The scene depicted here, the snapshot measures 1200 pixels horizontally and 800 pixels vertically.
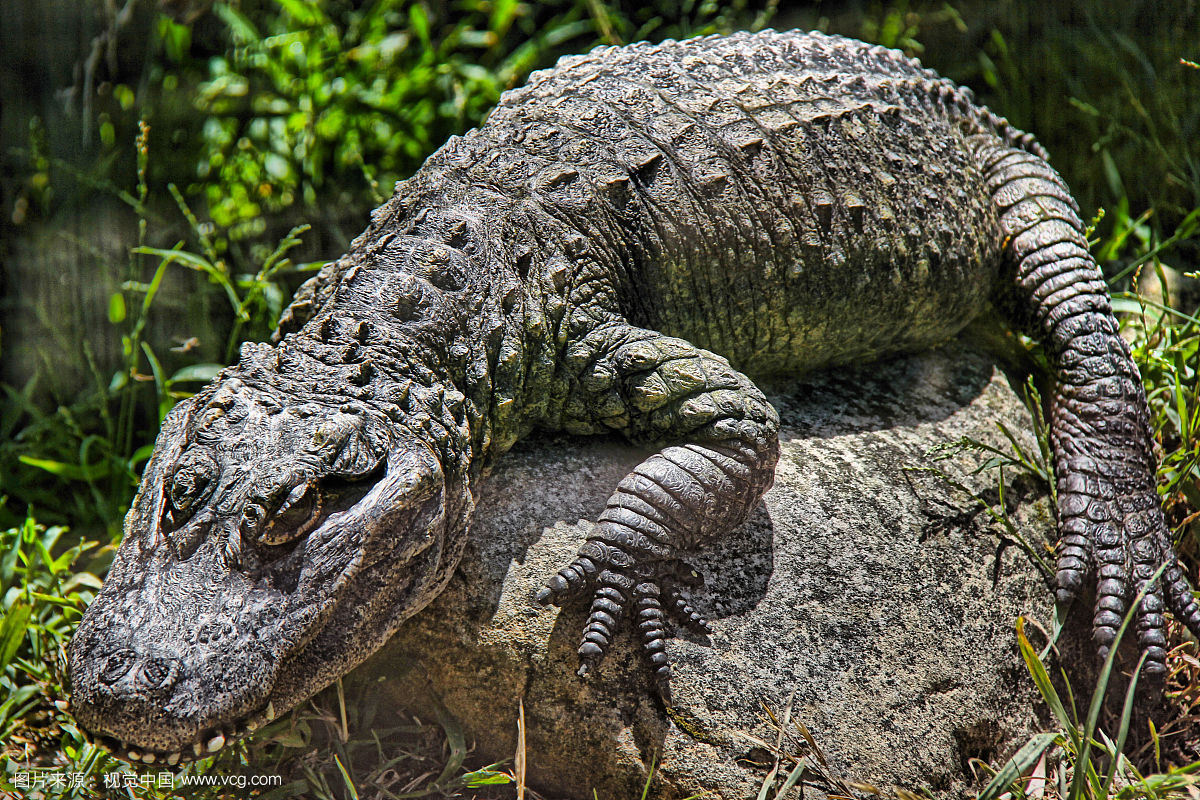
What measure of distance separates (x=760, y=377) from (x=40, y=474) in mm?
3470

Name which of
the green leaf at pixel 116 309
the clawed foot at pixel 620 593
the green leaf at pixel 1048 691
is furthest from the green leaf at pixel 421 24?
the green leaf at pixel 1048 691

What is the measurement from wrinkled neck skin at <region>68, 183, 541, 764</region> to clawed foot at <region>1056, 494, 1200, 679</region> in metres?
2.18

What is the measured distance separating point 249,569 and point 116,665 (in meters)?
0.38

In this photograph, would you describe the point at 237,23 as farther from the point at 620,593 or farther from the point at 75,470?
the point at 620,593

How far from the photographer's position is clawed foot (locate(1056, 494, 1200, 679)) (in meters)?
3.42

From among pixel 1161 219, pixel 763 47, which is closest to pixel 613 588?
pixel 763 47

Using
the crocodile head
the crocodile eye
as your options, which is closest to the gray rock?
the crocodile head

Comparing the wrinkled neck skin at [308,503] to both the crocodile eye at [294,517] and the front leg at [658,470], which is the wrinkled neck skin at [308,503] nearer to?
the crocodile eye at [294,517]

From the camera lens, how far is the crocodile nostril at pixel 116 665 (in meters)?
2.32

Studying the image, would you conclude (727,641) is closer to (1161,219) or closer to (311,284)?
(311,284)

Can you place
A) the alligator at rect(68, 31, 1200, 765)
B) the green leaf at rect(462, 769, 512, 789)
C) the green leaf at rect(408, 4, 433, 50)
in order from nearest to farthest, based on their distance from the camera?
1. the alligator at rect(68, 31, 1200, 765)
2. the green leaf at rect(462, 769, 512, 789)
3. the green leaf at rect(408, 4, 433, 50)

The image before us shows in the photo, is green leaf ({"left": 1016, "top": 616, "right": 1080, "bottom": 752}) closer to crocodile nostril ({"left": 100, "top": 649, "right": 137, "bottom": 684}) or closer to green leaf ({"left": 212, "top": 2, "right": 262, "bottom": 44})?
crocodile nostril ({"left": 100, "top": 649, "right": 137, "bottom": 684})

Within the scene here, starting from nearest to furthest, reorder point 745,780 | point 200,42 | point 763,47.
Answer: point 745,780
point 763,47
point 200,42

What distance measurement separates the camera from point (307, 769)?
9.74 feet
